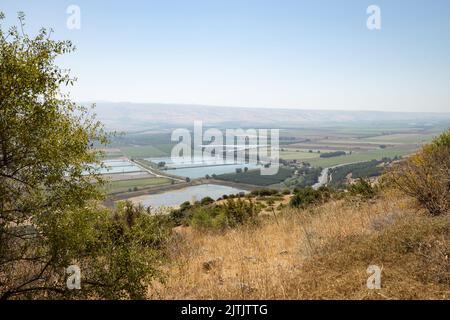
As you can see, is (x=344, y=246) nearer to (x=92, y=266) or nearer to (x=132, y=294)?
(x=132, y=294)

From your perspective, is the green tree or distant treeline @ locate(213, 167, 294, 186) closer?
the green tree

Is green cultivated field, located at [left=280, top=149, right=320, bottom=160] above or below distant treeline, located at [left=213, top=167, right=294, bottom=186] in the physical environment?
above

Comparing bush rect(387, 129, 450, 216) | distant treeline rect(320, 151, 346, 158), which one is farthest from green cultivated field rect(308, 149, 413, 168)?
bush rect(387, 129, 450, 216)

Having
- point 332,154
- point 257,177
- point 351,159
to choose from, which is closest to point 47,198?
point 257,177

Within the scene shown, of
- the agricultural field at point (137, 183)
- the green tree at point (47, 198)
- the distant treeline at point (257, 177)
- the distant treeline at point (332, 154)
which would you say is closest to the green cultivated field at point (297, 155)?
the distant treeline at point (332, 154)

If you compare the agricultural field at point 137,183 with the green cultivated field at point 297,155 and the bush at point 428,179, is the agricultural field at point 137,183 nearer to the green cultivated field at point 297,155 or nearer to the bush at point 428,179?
the green cultivated field at point 297,155

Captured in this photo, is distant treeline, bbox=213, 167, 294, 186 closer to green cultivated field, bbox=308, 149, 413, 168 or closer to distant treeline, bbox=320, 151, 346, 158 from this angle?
green cultivated field, bbox=308, 149, 413, 168

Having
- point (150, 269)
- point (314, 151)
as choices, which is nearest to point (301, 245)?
point (150, 269)
